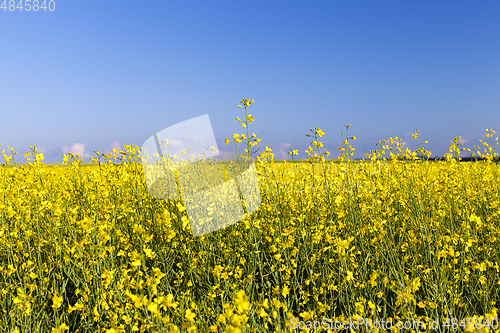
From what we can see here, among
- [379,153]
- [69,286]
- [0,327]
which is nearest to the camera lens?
[0,327]

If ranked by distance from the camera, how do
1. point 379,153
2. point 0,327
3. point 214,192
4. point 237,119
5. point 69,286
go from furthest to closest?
1. point 379,153
2. point 214,192
3. point 69,286
4. point 237,119
5. point 0,327

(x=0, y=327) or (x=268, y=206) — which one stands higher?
(x=268, y=206)

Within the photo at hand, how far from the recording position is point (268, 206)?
305 cm

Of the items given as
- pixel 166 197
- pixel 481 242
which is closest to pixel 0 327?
pixel 166 197

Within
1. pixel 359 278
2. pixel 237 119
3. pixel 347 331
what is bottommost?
pixel 347 331

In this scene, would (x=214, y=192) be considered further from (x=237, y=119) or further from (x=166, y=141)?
(x=237, y=119)

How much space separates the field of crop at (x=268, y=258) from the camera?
2.17 meters

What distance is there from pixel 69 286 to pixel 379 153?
12.1ft

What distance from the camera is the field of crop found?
2.17 metres

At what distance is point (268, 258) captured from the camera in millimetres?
3090

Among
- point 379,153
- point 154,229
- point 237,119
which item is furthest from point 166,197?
point 379,153

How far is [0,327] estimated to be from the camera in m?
2.27

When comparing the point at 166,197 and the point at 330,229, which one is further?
the point at 166,197

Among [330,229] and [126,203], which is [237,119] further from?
[126,203]
